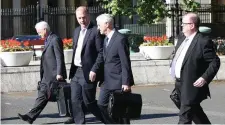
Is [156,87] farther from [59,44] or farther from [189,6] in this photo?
[189,6]

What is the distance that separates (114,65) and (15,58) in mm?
6272

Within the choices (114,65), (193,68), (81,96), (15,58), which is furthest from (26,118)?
(15,58)

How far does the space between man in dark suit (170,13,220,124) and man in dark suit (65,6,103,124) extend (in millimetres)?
1409

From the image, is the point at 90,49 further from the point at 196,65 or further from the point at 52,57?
the point at 196,65

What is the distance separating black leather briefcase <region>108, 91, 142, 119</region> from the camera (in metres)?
7.23

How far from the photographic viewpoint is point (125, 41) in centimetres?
745

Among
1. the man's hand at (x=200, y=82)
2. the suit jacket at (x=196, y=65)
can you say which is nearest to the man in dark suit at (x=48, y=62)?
the suit jacket at (x=196, y=65)

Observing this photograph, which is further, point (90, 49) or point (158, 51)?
point (158, 51)

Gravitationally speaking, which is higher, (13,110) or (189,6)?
(189,6)

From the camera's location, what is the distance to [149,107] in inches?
439

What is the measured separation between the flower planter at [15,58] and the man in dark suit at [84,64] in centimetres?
522

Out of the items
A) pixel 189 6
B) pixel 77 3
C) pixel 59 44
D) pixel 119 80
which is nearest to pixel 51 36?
pixel 59 44

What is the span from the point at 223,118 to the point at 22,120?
339cm

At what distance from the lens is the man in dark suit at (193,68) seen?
22.8 ft
